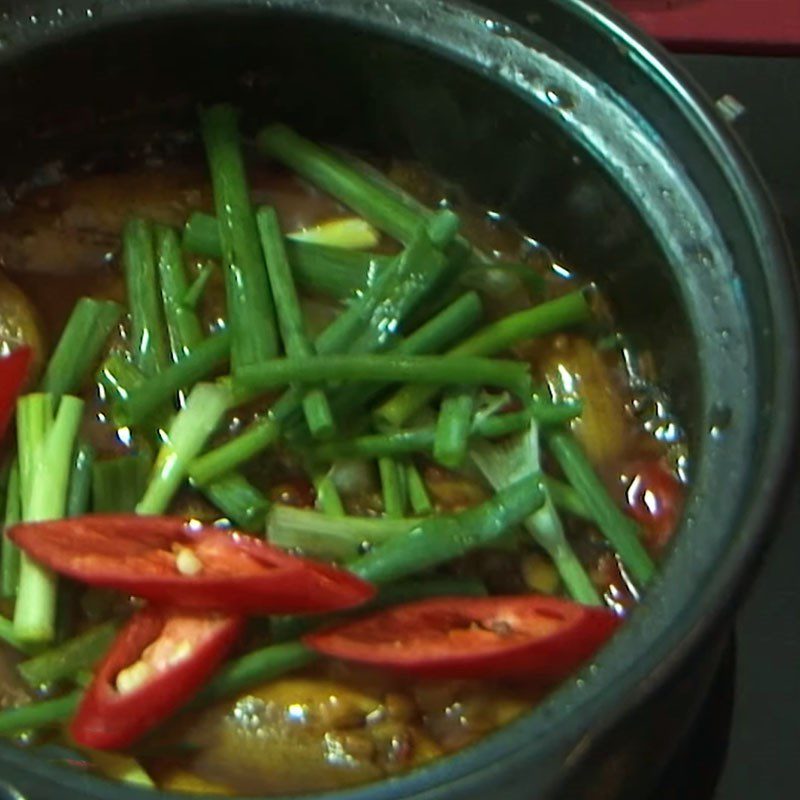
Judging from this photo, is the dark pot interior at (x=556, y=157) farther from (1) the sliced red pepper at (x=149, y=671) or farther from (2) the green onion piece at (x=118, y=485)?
(2) the green onion piece at (x=118, y=485)

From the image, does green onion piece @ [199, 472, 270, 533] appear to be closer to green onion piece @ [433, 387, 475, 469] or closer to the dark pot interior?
green onion piece @ [433, 387, 475, 469]

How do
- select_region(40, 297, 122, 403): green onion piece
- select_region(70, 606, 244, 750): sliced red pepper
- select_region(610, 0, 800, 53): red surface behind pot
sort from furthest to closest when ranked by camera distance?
select_region(610, 0, 800, 53): red surface behind pot → select_region(40, 297, 122, 403): green onion piece → select_region(70, 606, 244, 750): sliced red pepper

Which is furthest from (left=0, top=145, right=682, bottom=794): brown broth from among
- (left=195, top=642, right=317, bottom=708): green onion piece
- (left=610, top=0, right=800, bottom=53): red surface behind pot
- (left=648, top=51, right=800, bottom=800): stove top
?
(left=610, top=0, right=800, bottom=53): red surface behind pot

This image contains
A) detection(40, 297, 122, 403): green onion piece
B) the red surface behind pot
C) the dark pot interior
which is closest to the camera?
the dark pot interior

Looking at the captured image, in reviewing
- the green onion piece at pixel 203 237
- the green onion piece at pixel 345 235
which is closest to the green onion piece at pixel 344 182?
the green onion piece at pixel 345 235

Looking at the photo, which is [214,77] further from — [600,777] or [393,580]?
[600,777]

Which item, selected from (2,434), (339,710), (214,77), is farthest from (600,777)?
(214,77)
